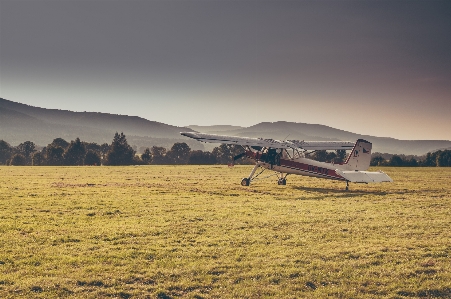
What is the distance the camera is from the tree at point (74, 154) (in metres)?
88.8

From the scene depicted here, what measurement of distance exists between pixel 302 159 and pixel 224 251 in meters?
17.4

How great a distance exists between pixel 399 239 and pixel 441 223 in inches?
129

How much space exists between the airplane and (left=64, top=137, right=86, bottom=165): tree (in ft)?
227

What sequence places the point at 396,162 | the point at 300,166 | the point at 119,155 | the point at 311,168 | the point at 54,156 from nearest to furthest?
the point at 311,168, the point at 300,166, the point at 396,162, the point at 54,156, the point at 119,155

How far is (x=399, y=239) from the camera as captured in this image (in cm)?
1088

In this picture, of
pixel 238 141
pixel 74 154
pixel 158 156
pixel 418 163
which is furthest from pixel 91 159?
pixel 418 163

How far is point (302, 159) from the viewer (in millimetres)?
25953

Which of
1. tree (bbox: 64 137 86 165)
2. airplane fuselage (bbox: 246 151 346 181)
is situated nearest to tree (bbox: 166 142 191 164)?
tree (bbox: 64 137 86 165)

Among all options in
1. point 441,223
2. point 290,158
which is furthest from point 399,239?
point 290,158

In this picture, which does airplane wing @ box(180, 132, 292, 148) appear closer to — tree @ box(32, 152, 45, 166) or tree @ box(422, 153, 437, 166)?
tree @ box(32, 152, 45, 166)

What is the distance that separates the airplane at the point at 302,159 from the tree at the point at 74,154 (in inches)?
2728

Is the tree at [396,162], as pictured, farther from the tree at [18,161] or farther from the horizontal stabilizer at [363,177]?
the tree at [18,161]

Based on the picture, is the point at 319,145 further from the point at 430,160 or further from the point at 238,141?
the point at 430,160

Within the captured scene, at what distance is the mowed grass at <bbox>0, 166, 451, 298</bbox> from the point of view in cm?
732
